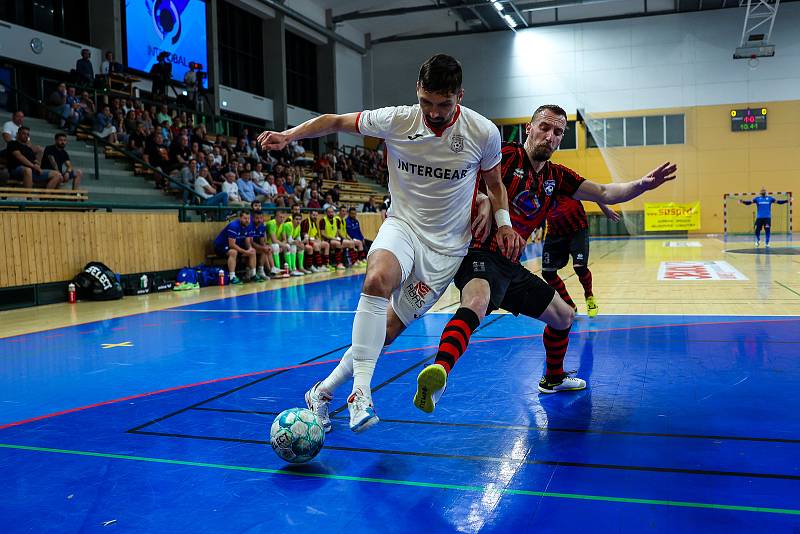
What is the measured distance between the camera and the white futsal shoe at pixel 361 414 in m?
3.04

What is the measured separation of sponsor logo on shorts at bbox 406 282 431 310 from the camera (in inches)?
139

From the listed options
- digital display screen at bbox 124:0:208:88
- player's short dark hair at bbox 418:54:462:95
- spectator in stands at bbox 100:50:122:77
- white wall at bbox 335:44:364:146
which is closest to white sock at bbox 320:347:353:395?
player's short dark hair at bbox 418:54:462:95

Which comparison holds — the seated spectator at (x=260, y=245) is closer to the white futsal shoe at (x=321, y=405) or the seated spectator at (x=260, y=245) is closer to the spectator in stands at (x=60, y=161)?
the spectator in stands at (x=60, y=161)

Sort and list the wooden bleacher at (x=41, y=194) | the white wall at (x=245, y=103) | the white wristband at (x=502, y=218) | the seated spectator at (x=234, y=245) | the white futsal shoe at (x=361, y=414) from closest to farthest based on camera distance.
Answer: the white futsal shoe at (x=361, y=414) < the white wristband at (x=502, y=218) < the wooden bleacher at (x=41, y=194) < the seated spectator at (x=234, y=245) < the white wall at (x=245, y=103)

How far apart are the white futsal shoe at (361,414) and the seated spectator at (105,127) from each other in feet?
48.4

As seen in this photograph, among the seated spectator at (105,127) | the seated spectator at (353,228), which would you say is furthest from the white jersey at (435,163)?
the seated spectator at (353,228)

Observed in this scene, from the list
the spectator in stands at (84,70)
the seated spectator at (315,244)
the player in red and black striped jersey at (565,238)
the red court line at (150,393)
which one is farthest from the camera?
the spectator in stands at (84,70)

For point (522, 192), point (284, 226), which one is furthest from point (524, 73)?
point (522, 192)

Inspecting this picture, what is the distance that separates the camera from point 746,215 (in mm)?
31078

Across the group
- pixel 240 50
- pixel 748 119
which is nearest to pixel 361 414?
pixel 240 50

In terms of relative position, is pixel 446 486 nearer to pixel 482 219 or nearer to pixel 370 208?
pixel 482 219

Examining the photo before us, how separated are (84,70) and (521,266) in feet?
54.5

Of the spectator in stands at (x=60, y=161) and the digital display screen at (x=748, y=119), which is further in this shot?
the digital display screen at (x=748, y=119)

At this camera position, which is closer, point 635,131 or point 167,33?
point 167,33
